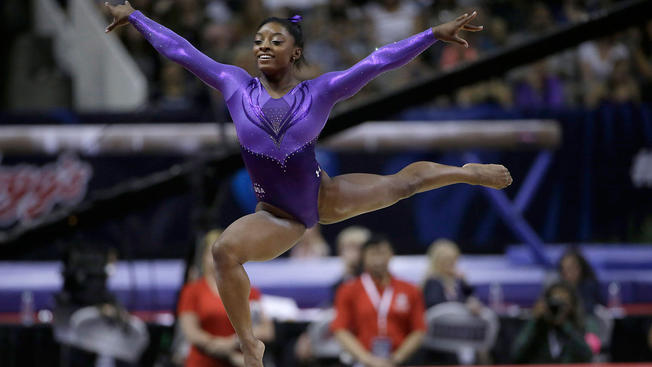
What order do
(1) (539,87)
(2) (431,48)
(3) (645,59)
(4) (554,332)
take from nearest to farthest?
(4) (554,332), (1) (539,87), (2) (431,48), (3) (645,59)

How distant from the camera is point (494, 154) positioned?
7.04 m

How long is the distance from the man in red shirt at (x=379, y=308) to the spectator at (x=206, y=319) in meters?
0.48

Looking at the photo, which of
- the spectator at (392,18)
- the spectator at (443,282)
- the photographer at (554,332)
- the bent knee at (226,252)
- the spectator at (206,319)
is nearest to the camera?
the bent knee at (226,252)

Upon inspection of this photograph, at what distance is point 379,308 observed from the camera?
17.2 feet

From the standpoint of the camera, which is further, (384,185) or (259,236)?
(384,185)

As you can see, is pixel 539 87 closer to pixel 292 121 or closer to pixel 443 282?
pixel 443 282

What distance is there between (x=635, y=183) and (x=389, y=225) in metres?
1.90

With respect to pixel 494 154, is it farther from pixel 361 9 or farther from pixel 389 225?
pixel 361 9

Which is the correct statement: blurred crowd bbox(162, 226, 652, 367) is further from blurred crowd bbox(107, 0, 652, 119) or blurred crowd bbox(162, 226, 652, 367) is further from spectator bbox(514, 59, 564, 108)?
spectator bbox(514, 59, 564, 108)

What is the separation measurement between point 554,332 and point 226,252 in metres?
3.07

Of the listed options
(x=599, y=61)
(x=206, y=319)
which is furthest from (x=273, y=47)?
(x=599, y=61)

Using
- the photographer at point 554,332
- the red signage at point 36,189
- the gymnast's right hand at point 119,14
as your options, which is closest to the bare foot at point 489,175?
the gymnast's right hand at point 119,14

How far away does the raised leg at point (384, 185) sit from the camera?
10.6 ft

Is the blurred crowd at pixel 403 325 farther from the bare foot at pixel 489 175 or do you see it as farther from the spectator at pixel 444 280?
the bare foot at pixel 489 175
